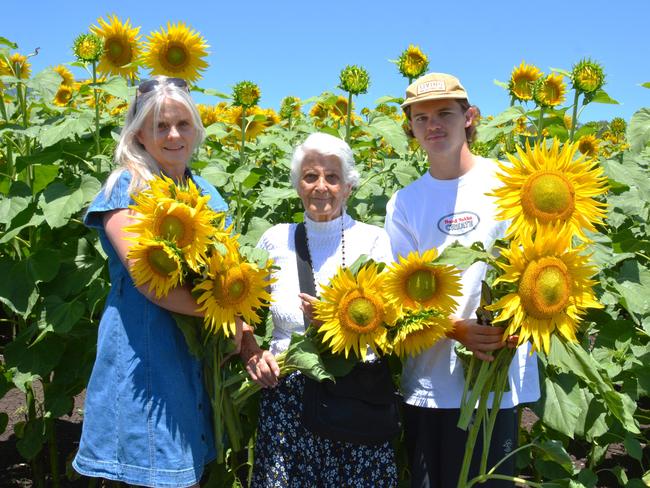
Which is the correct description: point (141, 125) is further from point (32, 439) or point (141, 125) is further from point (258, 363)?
point (32, 439)

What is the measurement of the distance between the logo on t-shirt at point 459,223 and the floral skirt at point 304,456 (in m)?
0.65

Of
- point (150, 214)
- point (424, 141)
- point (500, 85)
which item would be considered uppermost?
point (500, 85)

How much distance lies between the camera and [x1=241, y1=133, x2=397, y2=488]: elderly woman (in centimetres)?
220

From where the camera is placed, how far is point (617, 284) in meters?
2.80

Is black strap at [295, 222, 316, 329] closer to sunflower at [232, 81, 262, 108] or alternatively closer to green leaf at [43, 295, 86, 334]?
green leaf at [43, 295, 86, 334]

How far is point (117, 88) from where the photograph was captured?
2.71 metres

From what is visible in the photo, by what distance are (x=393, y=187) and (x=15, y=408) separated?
2.69 m

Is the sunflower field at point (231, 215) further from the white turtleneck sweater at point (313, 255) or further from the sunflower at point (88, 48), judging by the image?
the white turtleneck sweater at point (313, 255)

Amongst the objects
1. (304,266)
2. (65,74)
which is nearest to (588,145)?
(304,266)

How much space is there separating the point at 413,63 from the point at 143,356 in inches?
77.1

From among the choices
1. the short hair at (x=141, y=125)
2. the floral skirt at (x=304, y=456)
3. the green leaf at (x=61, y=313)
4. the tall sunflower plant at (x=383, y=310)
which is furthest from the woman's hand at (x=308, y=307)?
the green leaf at (x=61, y=313)

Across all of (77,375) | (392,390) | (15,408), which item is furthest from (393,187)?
(15,408)

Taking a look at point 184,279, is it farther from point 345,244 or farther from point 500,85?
point 500,85

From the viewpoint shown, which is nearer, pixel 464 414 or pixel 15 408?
pixel 464 414
